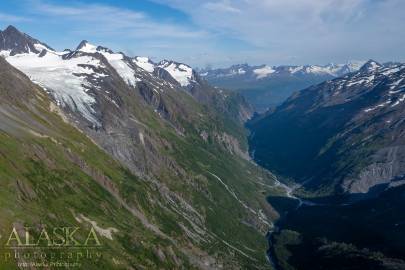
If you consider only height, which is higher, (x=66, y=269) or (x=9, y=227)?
(x=9, y=227)

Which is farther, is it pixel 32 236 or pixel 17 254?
pixel 32 236

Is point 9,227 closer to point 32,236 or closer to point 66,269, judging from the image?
point 32,236

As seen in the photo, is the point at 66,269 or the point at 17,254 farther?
the point at 66,269

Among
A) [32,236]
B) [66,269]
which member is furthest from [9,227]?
[66,269]

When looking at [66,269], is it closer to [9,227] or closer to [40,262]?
[40,262]

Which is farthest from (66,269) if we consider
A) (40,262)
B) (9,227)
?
(9,227)
